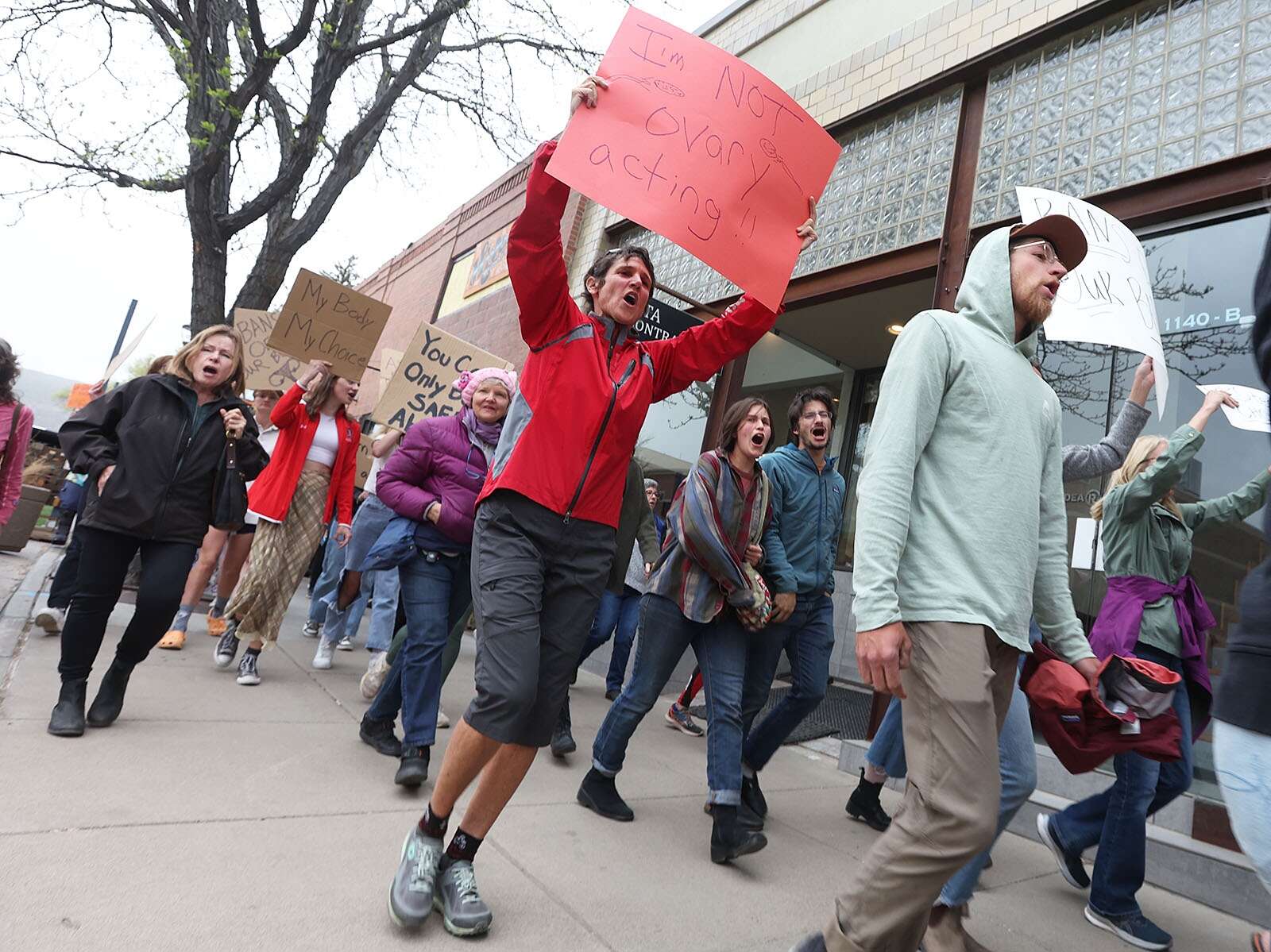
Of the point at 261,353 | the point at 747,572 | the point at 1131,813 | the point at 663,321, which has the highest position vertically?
the point at 663,321

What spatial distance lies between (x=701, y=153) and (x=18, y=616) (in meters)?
5.66

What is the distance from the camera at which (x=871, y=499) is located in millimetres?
1841

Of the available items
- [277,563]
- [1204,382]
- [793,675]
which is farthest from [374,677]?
[1204,382]

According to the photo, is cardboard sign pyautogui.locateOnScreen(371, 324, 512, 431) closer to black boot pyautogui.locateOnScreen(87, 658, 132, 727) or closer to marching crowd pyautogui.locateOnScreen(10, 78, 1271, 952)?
marching crowd pyautogui.locateOnScreen(10, 78, 1271, 952)

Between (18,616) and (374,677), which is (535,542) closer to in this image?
(374,677)

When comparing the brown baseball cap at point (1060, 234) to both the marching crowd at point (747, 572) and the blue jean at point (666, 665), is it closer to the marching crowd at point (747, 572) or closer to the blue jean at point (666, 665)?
the marching crowd at point (747, 572)

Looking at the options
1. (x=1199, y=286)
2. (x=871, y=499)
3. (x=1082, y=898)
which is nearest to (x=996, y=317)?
(x=871, y=499)

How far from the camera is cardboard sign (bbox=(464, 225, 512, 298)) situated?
12.9 m

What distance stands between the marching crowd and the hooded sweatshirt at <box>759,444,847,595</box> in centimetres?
1

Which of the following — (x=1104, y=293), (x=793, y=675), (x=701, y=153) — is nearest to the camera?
(x=701, y=153)

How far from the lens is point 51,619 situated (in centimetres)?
491

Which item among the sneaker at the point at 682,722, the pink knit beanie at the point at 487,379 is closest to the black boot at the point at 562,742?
the sneaker at the point at 682,722

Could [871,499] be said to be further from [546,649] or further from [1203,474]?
[1203,474]

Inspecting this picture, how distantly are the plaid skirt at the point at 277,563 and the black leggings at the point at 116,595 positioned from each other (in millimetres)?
1254
